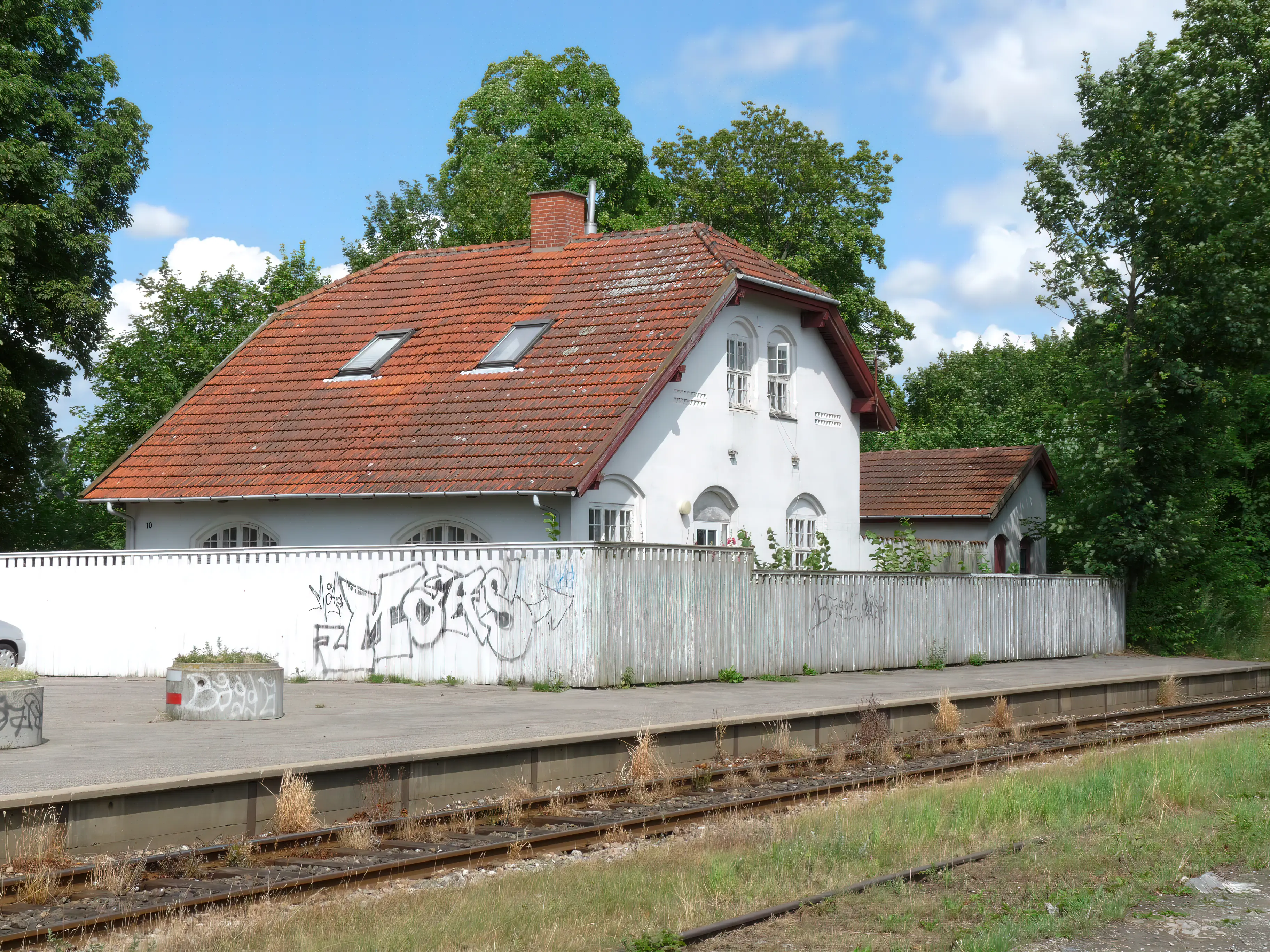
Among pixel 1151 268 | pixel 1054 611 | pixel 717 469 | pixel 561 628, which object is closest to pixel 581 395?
pixel 717 469

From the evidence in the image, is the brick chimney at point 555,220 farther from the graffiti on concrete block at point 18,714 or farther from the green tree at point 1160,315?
the graffiti on concrete block at point 18,714

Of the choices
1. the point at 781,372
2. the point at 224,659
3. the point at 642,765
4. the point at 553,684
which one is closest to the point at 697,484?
the point at 781,372

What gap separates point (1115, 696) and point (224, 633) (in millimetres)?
13577

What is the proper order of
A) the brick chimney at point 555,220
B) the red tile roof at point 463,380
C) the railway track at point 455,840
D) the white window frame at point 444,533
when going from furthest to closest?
the brick chimney at point 555,220
the white window frame at point 444,533
the red tile roof at point 463,380
the railway track at point 455,840

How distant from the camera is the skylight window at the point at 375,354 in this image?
26969mm

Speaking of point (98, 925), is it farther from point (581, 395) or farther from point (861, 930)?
point (581, 395)

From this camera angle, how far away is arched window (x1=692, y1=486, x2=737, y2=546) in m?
25.3

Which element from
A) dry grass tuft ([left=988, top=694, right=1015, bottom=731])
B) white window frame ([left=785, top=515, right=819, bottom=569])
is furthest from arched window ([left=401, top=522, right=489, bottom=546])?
dry grass tuft ([left=988, top=694, right=1015, bottom=731])

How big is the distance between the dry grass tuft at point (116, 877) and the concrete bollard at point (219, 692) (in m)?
6.91

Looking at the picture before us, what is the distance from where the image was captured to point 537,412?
23.4 metres

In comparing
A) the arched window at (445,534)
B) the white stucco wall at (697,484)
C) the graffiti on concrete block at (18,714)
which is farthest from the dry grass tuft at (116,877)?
the arched window at (445,534)

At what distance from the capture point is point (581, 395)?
2339 centimetres

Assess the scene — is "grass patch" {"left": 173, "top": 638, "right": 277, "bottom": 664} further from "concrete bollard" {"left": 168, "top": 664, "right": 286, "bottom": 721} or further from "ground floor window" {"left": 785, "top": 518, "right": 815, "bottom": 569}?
"ground floor window" {"left": 785, "top": 518, "right": 815, "bottom": 569}

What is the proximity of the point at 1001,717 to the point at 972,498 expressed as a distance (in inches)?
772
